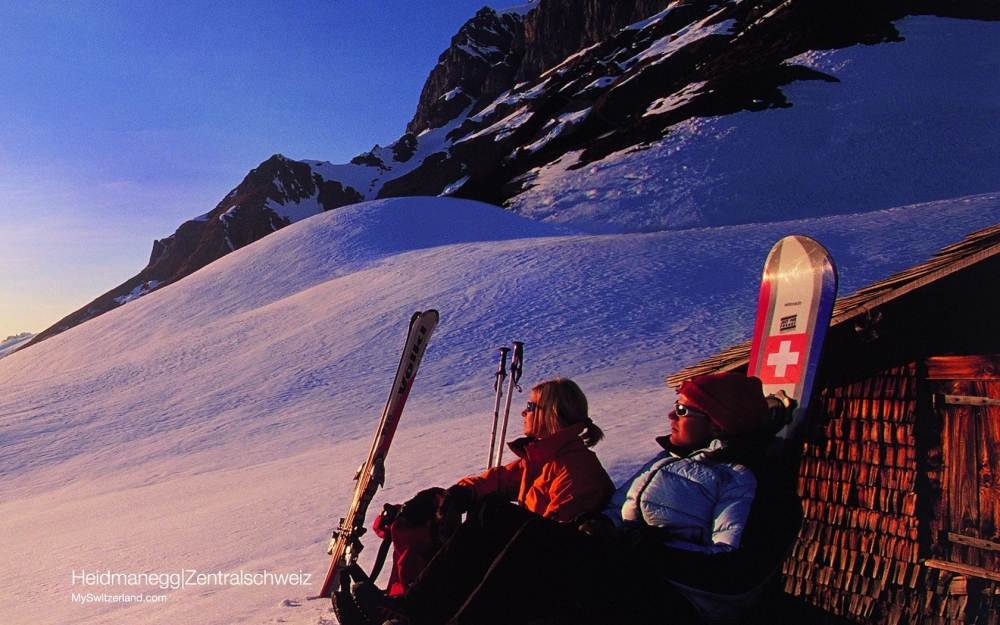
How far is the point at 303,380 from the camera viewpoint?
15.6 meters

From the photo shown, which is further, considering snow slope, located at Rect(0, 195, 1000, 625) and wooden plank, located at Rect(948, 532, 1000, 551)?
snow slope, located at Rect(0, 195, 1000, 625)

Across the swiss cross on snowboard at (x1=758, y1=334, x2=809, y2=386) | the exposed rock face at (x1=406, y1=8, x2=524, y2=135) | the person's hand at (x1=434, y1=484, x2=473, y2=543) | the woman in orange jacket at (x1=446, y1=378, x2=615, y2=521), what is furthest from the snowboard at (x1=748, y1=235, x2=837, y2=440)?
the exposed rock face at (x1=406, y1=8, x2=524, y2=135)

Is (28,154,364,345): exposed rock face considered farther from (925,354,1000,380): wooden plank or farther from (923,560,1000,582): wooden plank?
(923,560,1000,582): wooden plank

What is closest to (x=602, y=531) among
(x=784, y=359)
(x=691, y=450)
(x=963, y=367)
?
(x=691, y=450)

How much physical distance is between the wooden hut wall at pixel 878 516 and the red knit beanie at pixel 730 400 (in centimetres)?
158

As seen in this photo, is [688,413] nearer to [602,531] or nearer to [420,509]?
[602,531]

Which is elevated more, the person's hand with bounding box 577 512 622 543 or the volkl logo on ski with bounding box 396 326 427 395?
the volkl logo on ski with bounding box 396 326 427 395

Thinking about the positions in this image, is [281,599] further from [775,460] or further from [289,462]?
[289,462]

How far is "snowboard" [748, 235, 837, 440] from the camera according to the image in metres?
3.85

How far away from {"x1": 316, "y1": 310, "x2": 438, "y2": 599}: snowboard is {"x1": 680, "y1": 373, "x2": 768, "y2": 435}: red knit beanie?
2.35 metres

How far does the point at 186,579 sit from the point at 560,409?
14.8ft

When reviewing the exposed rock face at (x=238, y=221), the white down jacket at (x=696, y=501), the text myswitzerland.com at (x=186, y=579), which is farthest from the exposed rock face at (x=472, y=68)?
the white down jacket at (x=696, y=501)

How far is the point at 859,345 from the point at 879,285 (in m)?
0.43

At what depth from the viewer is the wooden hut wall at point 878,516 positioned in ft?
13.0
